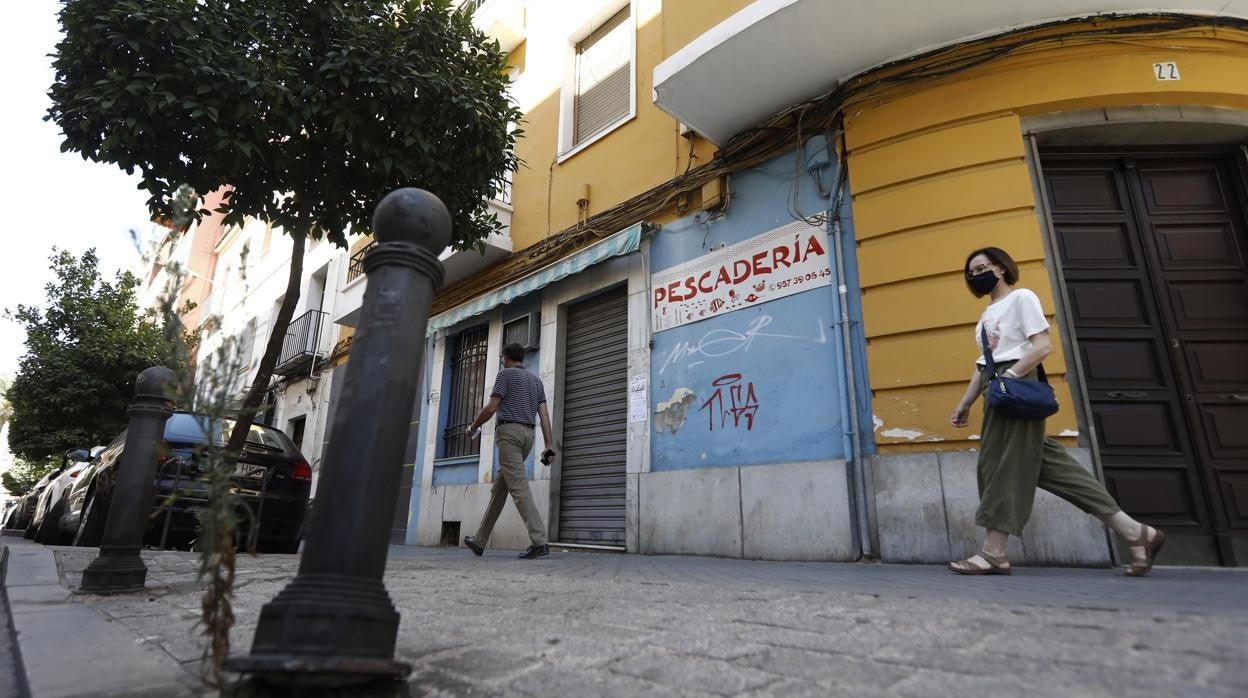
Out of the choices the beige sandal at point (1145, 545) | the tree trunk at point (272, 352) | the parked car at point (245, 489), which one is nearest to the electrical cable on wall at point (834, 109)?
the beige sandal at point (1145, 545)

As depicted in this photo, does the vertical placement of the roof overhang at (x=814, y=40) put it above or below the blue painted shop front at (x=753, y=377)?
above

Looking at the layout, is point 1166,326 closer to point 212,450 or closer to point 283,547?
point 212,450

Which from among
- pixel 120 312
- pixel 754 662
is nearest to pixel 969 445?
pixel 754 662

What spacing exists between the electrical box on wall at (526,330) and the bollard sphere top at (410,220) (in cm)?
625

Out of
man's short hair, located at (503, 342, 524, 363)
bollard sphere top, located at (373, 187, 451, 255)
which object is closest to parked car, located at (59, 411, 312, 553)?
man's short hair, located at (503, 342, 524, 363)

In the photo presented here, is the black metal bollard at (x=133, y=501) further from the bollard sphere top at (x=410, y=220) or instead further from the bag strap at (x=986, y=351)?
the bag strap at (x=986, y=351)

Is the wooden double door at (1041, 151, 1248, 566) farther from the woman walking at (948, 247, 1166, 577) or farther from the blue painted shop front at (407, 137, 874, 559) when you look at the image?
the blue painted shop front at (407, 137, 874, 559)

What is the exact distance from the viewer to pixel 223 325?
6.17ft

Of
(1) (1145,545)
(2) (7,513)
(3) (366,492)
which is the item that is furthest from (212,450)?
(2) (7,513)

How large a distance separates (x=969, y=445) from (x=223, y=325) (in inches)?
170

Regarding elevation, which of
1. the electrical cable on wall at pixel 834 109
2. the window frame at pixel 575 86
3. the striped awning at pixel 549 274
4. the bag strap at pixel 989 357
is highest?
the window frame at pixel 575 86

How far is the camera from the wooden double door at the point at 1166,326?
4.44m

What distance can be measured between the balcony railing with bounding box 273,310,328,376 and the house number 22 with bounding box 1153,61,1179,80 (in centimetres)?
1355

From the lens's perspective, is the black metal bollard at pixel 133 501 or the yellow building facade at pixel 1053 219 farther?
the yellow building facade at pixel 1053 219
